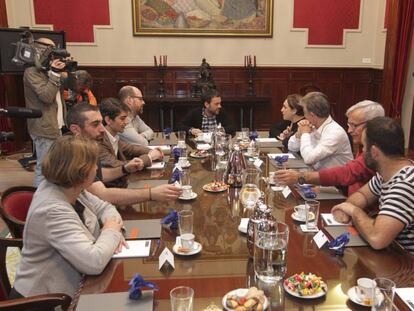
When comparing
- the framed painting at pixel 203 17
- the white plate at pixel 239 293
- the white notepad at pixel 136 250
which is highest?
the framed painting at pixel 203 17

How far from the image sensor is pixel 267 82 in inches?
276

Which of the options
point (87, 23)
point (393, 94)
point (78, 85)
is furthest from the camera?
point (87, 23)

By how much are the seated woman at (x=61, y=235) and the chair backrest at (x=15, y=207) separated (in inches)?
19.6

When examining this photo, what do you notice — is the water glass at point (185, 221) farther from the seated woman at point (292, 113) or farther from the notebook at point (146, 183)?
the seated woman at point (292, 113)

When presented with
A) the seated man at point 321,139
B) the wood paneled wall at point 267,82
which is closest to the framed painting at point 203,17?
the wood paneled wall at point 267,82

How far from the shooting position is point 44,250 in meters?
1.58

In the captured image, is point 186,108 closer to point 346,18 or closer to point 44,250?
point 346,18

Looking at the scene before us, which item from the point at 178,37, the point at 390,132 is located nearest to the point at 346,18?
the point at 178,37

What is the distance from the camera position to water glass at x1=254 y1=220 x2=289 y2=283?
142cm

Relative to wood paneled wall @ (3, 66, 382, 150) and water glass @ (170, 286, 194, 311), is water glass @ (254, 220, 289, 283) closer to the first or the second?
water glass @ (170, 286, 194, 311)

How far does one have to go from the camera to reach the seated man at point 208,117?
4496mm

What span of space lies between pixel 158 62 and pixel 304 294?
5.98 m

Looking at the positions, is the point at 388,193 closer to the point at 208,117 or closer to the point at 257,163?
the point at 257,163

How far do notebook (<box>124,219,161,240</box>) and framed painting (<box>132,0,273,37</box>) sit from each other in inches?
209
